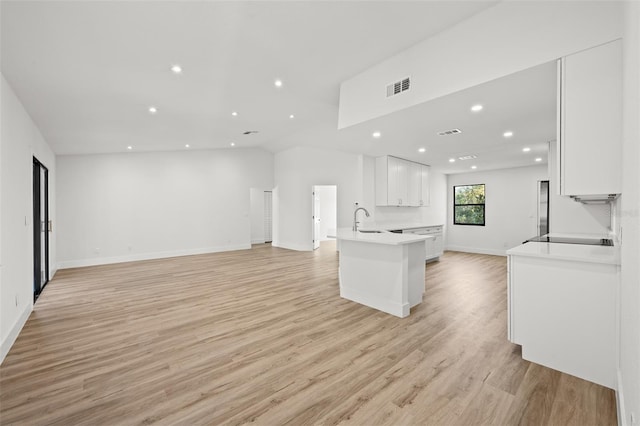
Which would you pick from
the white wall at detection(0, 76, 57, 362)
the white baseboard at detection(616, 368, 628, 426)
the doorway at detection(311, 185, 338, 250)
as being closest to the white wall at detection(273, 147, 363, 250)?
the doorway at detection(311, 185, 338, 250)

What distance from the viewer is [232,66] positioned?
127 inches

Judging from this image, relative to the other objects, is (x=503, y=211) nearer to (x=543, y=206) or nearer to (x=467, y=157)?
(x=543, y=206)

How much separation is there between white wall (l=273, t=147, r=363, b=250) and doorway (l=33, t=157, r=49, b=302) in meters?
5.78

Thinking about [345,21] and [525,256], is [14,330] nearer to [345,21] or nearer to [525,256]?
[345,21]

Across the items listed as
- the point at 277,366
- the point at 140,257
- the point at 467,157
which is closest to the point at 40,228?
the point at 140,257

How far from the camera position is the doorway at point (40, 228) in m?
4.32

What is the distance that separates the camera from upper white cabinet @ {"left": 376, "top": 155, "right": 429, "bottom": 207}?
639 centimetres

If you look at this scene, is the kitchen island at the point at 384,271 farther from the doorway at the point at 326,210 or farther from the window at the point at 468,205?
the doorway at the point at 326,210

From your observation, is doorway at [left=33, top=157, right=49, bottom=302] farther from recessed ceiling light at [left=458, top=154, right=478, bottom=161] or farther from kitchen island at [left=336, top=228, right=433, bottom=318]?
recessed ceiling light at [left=458, top=154, right=478, bottom=161]

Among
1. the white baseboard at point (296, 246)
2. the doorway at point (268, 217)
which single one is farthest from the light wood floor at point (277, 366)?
the doorway at point (268, 217)

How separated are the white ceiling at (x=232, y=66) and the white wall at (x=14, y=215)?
0.34 meters

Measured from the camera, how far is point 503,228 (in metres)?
7.60

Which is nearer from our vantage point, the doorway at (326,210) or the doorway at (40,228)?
the doorway at (40,228)

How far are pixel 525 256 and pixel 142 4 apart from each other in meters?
3.65
